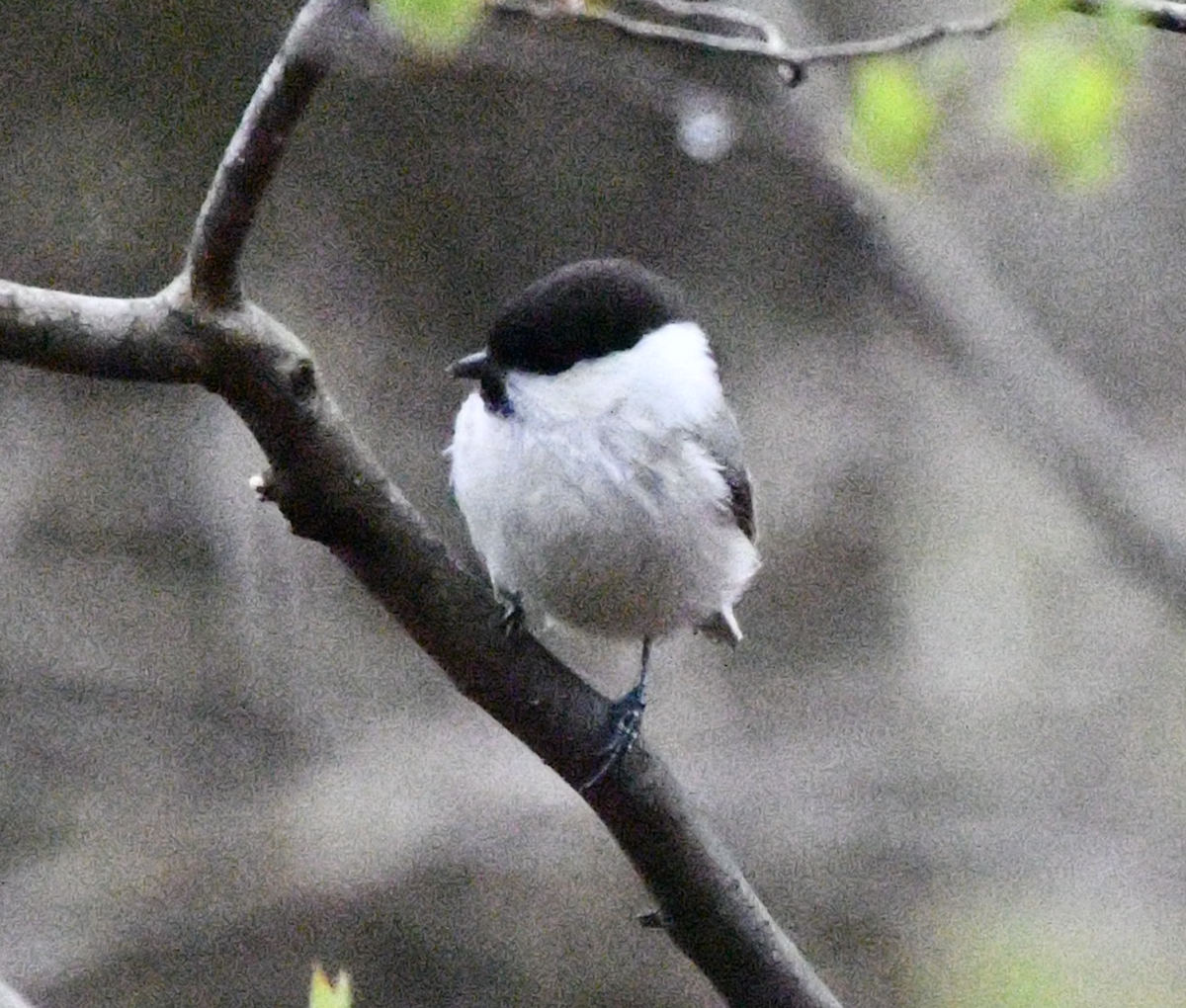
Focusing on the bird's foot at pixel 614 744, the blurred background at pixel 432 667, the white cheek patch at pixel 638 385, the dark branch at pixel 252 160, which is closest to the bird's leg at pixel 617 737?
the bird's foot at pixel 614 744

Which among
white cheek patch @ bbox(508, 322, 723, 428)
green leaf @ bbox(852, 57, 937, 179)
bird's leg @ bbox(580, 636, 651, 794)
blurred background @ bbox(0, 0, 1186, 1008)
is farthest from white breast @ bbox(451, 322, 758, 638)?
blurred background @ bbox(0, 0, 1186, 1008)

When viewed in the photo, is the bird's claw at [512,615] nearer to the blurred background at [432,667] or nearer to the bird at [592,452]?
the bird at [592,452]

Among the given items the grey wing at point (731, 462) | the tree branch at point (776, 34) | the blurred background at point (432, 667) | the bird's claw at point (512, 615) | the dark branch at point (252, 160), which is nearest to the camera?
the dark branch at point (252, 160)

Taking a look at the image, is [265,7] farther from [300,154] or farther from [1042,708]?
[1042,708]

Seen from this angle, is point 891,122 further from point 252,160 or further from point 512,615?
point 252,160

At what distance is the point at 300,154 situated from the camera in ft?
14.2

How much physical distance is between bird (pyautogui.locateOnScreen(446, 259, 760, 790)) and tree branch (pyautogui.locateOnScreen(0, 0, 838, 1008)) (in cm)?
14

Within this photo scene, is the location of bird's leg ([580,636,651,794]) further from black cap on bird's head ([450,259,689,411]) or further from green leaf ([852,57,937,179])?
green leaf ([852,57,937,179])

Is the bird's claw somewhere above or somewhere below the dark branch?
below

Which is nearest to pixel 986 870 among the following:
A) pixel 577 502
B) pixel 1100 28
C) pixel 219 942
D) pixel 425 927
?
pixel 425 927

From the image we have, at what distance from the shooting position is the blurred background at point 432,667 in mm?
3998

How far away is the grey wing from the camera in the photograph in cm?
217

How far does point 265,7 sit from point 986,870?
267cm

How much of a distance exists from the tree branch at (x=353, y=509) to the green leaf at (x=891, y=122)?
2.23 ft
